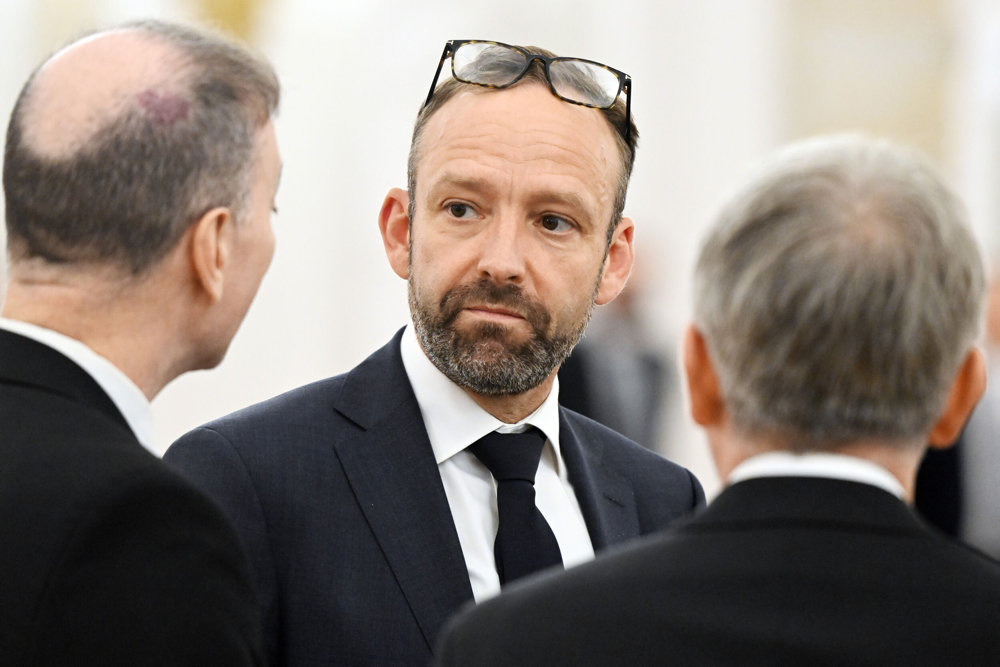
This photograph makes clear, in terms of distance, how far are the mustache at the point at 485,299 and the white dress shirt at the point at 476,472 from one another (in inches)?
4.3

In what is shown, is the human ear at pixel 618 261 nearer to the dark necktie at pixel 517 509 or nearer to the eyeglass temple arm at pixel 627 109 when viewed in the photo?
the eyeglass temple arm at pixel 627 109

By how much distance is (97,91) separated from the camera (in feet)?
6.84

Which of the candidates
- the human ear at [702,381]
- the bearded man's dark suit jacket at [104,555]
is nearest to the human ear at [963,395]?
the human ear at [702,381]

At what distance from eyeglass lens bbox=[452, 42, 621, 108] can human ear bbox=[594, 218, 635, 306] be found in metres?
0.28

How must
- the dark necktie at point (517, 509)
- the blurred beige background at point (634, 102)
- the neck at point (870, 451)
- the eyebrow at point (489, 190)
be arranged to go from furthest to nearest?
1. the blurred beige background at point (634, 102)
2. the eyebrow at point (489, 190)
3. the dark necktie at point (517, 509)
4. the neck at point (870, 451)

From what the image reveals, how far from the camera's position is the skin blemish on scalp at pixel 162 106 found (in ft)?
6.81

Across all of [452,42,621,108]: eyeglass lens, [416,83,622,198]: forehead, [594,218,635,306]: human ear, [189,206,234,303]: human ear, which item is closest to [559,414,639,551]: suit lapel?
[594,218,635,306]: human ear

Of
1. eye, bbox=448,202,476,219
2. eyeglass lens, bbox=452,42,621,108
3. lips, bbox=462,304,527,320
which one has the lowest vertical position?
lips, bbox=462,304,527,320

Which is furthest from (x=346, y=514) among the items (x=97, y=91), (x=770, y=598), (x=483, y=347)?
(x=770, y=598)

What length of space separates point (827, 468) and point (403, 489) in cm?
112

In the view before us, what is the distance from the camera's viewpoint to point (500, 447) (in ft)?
9.21

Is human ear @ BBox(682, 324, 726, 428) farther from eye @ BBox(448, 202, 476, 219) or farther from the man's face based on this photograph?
eye @ BBox(448, 202, 476, 219)

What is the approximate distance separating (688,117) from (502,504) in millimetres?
10464

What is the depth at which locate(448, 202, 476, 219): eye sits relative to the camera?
2.91 m
